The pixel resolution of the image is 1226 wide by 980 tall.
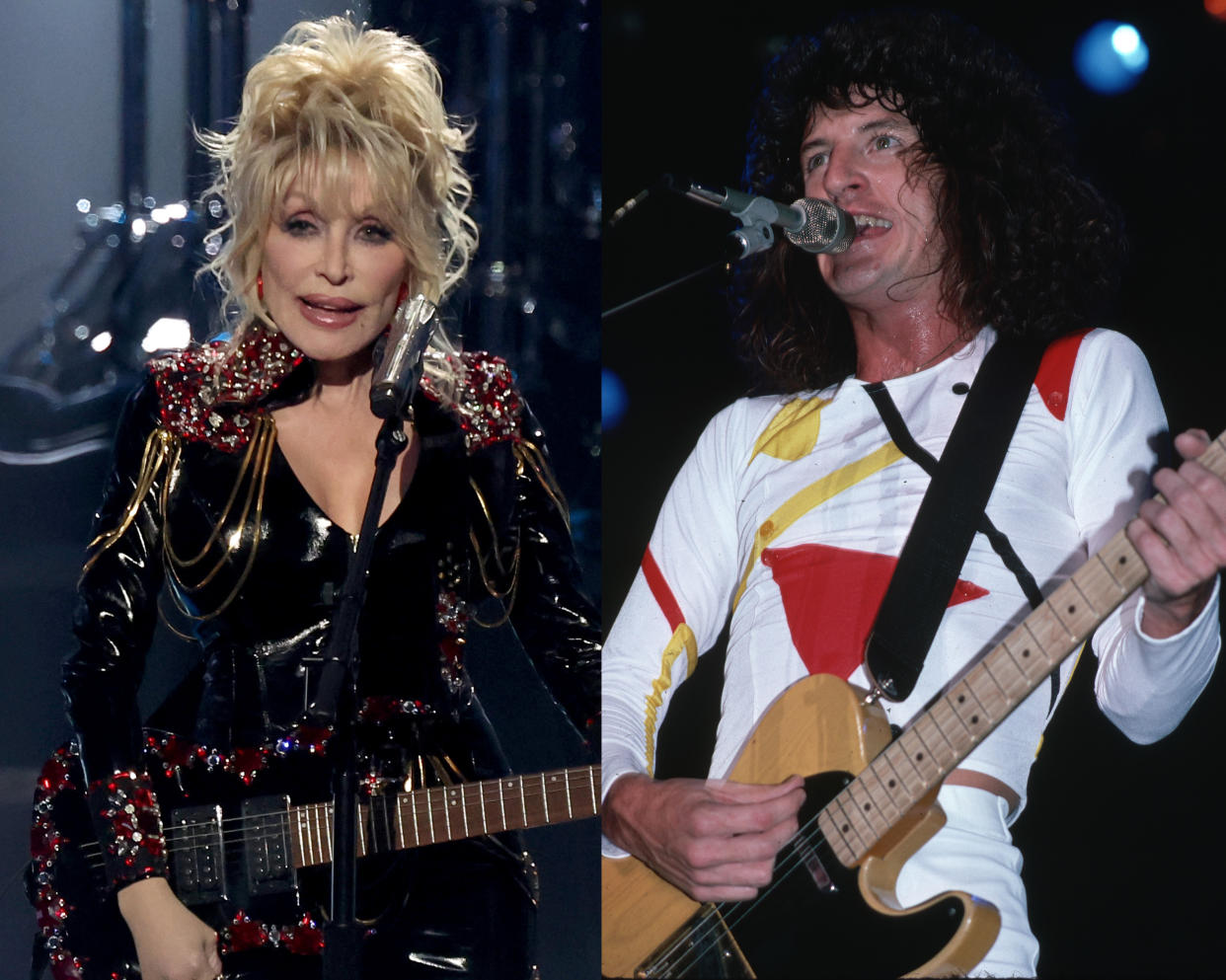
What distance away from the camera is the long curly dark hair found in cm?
210

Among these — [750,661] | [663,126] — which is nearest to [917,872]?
[750,661]

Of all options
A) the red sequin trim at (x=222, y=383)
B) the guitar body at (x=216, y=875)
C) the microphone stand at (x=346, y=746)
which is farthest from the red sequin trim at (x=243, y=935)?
the red sequin trim at (x=222, y=383)

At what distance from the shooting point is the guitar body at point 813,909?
2.00 m

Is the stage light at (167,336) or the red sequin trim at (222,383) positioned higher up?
the stage light at (167,336)

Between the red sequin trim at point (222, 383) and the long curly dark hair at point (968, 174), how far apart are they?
96 cm

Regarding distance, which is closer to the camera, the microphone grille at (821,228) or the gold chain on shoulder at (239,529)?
the microphone grille at (821,228)

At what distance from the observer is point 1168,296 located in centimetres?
208

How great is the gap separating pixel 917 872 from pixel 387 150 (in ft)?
5.03

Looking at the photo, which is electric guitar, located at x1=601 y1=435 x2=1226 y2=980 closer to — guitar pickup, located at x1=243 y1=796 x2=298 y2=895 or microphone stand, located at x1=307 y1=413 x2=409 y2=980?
microphone stand, located at x1=307 y1=413 x2=409 y2=980

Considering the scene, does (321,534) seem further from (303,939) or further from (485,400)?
(303,939)

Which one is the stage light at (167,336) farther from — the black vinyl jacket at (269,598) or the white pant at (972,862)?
the white pant at (972,862)

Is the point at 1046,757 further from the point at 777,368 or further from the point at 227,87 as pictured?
the point at 227,87

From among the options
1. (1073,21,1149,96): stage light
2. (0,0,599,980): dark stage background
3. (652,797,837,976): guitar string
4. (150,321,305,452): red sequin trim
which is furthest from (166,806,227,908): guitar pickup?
(1073,21,1149,96): stage light

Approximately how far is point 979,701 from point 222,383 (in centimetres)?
145
